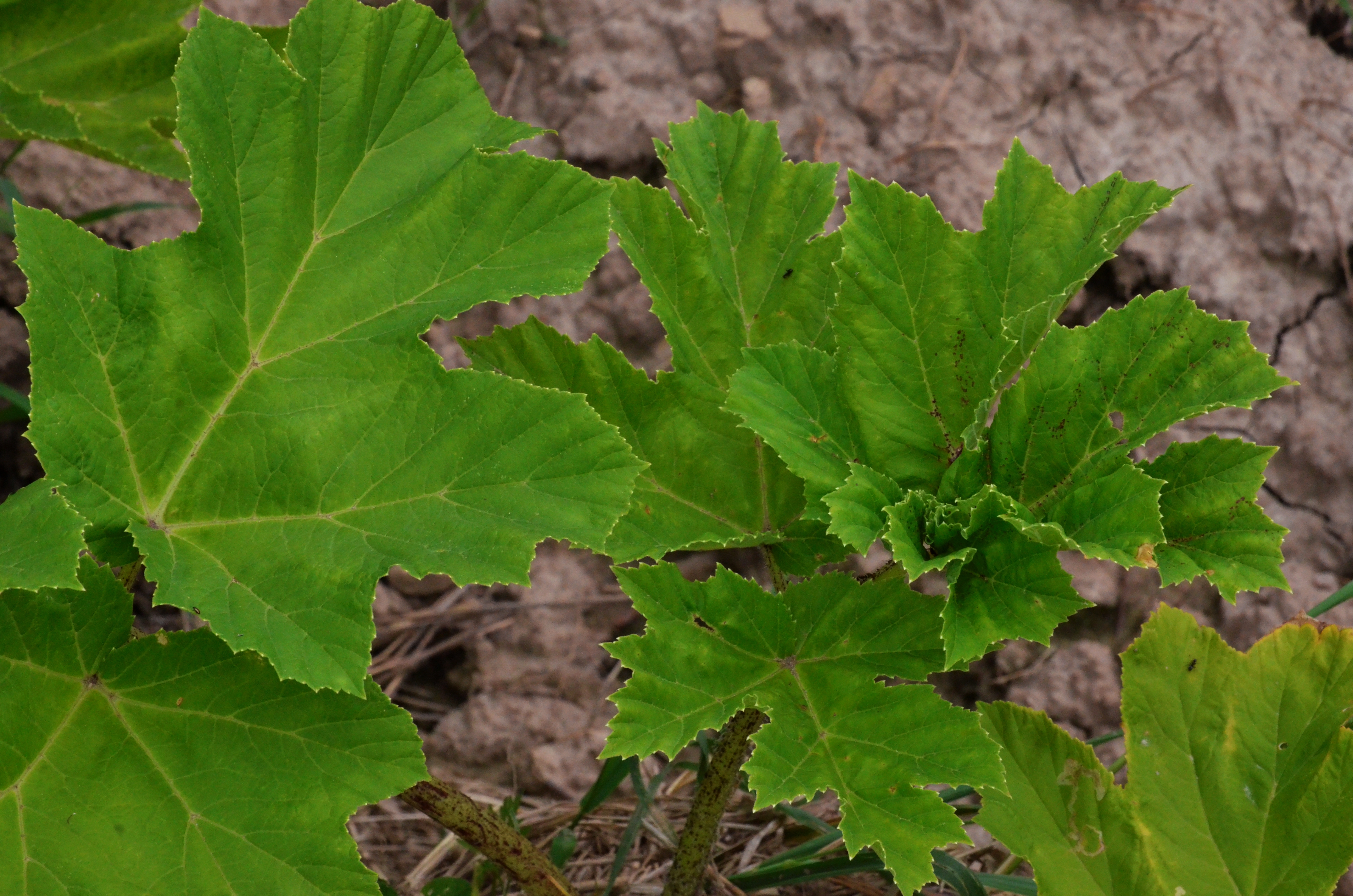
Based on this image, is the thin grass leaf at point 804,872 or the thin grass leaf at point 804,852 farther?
the thin grass leaf at point 804,852

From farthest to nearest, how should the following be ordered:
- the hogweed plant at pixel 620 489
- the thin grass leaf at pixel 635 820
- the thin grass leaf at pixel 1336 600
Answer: the thin grass leaf at pixel 1336 600
the thin grass leaf at pixel 635 820
the hogweed plant at pixel 620 489

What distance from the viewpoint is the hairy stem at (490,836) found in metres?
1.53

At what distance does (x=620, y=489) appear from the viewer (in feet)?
4.50

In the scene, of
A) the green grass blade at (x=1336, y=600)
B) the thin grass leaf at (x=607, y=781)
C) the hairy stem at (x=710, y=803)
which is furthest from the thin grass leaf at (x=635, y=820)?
the green grass blade at (x=1336, y=600)

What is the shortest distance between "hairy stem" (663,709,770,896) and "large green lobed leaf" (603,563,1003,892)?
0.10 m

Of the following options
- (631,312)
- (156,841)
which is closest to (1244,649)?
(631,312)

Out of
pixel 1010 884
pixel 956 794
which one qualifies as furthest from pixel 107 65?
pixel 1010 884

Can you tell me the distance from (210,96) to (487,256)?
39cm

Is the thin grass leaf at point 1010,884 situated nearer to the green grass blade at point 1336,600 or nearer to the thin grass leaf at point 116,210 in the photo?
the green grass blade at point 1336,600

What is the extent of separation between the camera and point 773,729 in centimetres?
141

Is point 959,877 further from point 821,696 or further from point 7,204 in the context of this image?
point 7,204

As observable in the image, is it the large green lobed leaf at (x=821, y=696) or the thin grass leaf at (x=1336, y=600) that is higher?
the large green lobed leaf at (x=821, y=696)

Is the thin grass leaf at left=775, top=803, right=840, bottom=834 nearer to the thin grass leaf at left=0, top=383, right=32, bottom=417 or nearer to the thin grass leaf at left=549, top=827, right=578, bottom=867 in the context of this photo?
the thin grass leaf at left=549, top=827, right=578, bottom=867

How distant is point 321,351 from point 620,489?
0.45 m
